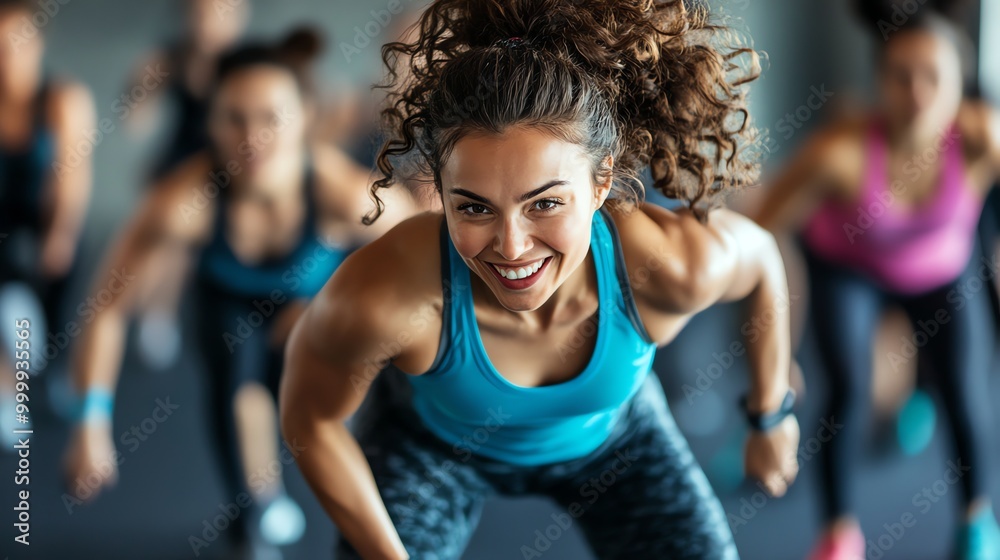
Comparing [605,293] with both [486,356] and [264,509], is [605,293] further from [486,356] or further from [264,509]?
[264,509]

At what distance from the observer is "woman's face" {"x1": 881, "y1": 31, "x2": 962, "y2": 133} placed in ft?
6.53

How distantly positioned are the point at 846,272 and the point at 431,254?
1.32m

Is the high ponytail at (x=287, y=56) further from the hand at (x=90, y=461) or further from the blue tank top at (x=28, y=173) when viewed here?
the hand at (x=90, y=461)

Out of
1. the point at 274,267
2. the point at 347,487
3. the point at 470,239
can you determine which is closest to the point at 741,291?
the point at 470,239

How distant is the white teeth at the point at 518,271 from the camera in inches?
34.6

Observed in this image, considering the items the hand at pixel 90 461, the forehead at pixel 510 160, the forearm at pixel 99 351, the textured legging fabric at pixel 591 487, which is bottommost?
the hand at pixel 90 461

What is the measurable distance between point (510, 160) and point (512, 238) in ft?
0.22

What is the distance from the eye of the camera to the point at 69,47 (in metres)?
2.23

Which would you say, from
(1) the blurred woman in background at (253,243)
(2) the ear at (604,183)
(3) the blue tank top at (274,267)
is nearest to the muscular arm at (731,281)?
(2) the ear at (604,183)

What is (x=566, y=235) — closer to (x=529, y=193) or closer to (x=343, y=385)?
(x=529, y=193)

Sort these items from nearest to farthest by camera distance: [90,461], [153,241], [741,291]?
[741,291] < [90,461] < [153,241]

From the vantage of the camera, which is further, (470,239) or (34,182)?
(34,182)

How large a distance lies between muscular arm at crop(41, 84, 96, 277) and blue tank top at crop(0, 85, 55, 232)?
2 cm

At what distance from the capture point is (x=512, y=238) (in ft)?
2.75
